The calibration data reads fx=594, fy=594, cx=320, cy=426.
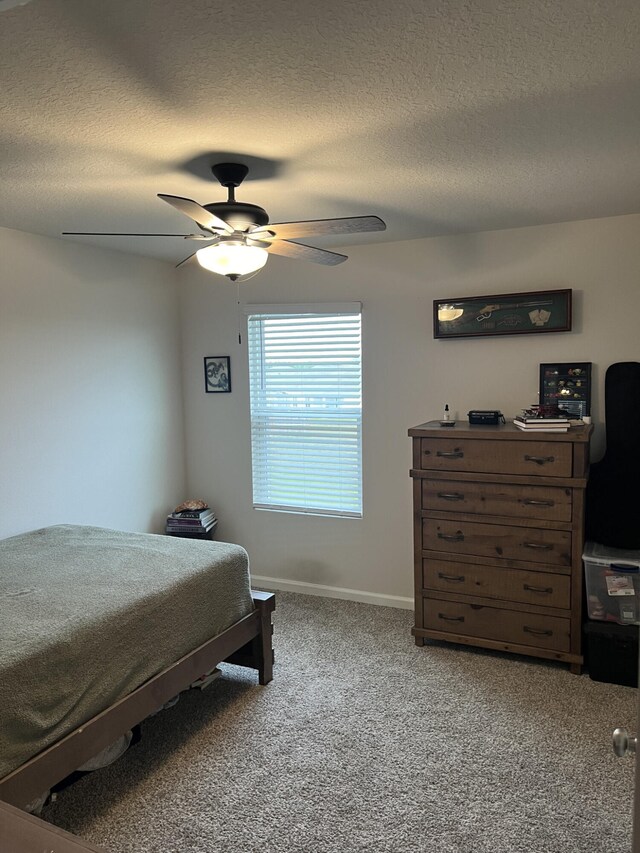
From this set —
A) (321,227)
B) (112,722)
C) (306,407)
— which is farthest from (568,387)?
(112,722)

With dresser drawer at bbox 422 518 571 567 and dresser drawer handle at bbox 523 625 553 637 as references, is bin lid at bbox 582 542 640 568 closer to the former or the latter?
dresser drawer at bbox 422 518 571 567

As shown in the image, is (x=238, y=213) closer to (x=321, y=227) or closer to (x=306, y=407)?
(x=321, y=227)

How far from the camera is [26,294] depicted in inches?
133

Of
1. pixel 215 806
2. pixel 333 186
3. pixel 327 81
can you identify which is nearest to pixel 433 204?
pixel 333 186

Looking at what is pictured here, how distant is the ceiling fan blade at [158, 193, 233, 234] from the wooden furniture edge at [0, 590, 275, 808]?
178cm

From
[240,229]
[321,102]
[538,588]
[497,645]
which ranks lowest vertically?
[497,645]

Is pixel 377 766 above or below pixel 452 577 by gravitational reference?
below

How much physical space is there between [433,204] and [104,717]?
2669 mm

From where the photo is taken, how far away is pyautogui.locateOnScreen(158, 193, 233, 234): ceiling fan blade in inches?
77.6

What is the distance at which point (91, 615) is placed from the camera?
7.26ft

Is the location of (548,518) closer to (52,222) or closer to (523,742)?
(523,742)

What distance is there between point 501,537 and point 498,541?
28mm

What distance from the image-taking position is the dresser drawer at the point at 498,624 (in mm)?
3076

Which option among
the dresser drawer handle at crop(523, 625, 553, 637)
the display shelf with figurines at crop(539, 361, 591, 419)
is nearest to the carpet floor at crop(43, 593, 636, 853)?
the dresser drawer handle at crop(523, 625, 553, 637)
